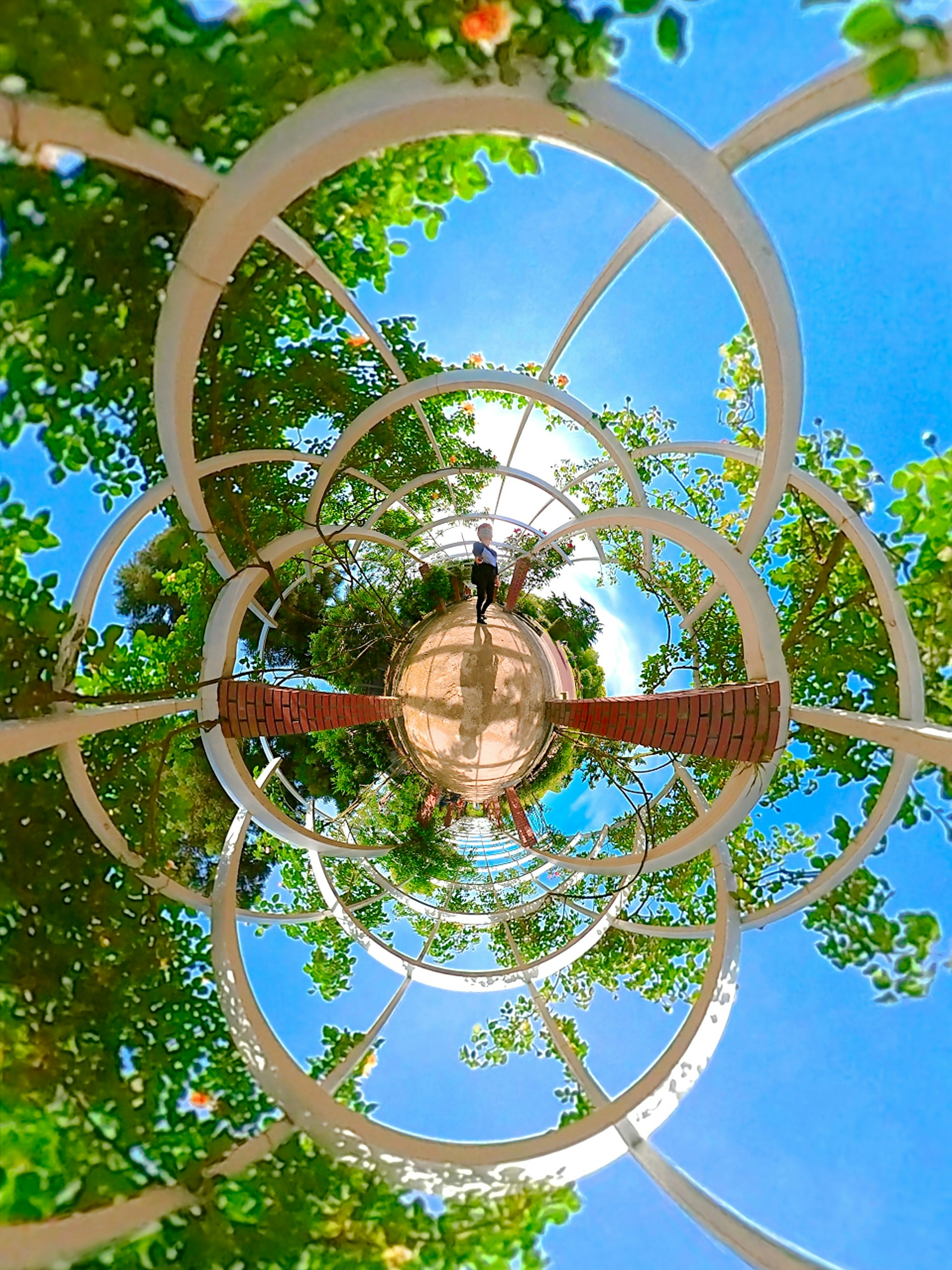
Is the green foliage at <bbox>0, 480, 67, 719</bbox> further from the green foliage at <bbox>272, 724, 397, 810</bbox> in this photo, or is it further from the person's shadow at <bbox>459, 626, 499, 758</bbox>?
the person's shadow at <bbox>459, 626, 499, 758</bbox>

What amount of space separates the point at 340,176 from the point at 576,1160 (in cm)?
647

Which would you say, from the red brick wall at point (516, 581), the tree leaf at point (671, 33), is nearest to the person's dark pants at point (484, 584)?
the red brick wall at point (516, 581)

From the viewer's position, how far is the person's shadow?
371 inches

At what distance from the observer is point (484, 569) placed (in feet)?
28.8

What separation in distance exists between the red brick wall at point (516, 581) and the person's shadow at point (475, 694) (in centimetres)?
100

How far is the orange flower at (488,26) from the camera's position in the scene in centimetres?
263

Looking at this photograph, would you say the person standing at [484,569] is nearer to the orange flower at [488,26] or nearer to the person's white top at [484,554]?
the person's white top at [484,554]

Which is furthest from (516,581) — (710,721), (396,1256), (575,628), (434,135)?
(396,1256)

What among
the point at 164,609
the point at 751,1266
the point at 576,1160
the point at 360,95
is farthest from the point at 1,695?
the point at 751,1266

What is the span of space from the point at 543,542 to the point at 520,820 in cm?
364

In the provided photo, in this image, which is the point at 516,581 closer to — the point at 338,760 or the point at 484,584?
the point at 484,584

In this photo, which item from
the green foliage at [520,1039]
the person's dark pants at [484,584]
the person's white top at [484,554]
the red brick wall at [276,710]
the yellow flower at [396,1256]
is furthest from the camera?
the person's dark pants at [484,584]

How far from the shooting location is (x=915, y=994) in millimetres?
4539

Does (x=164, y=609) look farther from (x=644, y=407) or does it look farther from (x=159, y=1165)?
(x=644, y=407)
